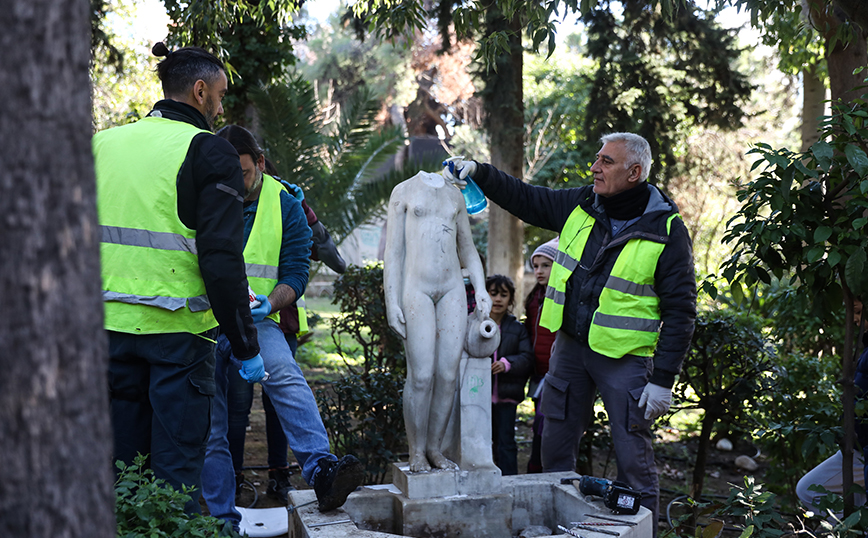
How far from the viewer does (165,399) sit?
2.69 metres

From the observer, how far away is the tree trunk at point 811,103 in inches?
319

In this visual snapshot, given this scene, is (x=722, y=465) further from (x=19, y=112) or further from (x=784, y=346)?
(x=19, y=112)

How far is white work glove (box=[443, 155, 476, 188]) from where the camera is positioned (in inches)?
159

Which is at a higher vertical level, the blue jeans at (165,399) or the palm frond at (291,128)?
the palm frond at (291,128)

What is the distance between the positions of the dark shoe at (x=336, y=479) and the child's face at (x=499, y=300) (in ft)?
7.53

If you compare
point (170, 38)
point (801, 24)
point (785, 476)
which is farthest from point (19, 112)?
point (801, 24)

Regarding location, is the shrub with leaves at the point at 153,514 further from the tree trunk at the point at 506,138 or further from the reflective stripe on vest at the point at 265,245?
the tree trunk at the point at 506,138

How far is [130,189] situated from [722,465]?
6.18 meters

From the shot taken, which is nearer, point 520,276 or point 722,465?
point 722,465

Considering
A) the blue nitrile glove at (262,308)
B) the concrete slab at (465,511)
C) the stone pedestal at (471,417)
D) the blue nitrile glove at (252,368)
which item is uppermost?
the blue nitrile glove at (262,308)

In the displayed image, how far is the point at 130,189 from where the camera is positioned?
266cm

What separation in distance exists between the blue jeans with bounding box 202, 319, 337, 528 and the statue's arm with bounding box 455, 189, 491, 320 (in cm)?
105

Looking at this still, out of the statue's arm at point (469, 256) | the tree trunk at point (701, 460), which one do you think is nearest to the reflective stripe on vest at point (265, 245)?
the statue's arm at point (469, 256)

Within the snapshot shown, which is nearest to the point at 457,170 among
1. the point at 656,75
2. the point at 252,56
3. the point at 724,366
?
the point at 724,366
